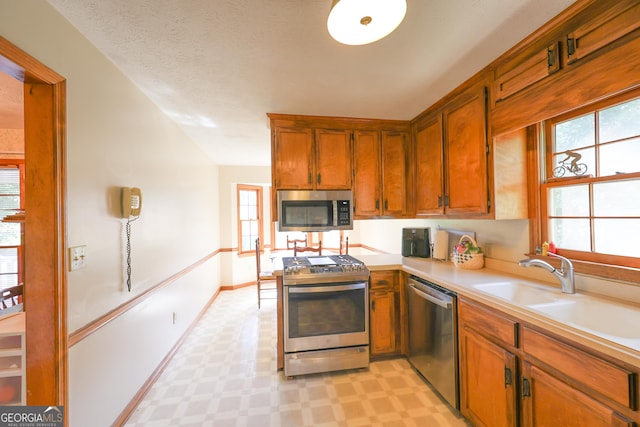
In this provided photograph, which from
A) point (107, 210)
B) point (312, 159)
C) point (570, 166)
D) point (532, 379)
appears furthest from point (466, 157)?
point (107, 210)

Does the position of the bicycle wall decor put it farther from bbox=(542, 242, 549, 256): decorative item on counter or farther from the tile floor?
the tile floor

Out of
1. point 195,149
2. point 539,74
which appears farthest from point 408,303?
point 195,149

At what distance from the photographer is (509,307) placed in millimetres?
1326

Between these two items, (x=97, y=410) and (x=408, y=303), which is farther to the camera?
(x=408, y=303)

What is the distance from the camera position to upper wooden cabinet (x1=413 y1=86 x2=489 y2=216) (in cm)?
187

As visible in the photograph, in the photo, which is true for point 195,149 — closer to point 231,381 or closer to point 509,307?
point 231,381

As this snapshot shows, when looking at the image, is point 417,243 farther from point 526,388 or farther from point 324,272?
point 526,388

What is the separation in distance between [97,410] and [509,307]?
235cm

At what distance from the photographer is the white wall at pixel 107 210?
1307 millimetres

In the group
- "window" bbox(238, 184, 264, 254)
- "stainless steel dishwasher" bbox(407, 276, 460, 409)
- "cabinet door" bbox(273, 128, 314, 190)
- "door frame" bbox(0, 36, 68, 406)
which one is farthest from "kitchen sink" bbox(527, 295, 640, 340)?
"window" bbox(238, 184, 264, 254)

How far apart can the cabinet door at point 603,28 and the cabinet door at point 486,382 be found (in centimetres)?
153

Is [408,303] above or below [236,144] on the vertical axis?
below

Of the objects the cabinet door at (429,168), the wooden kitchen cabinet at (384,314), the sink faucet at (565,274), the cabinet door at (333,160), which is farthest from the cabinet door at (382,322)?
the sink faucet at (565,274)

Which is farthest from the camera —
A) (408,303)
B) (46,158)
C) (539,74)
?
(408,303)
